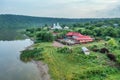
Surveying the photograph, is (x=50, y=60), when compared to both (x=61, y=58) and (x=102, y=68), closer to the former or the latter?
(x=61, y=58)

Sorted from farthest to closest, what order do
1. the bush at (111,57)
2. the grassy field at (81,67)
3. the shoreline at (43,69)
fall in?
the bush at (111,57) → the shoreline at (43,69) → the grassy field at (81,67)

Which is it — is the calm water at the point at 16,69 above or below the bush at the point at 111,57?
below

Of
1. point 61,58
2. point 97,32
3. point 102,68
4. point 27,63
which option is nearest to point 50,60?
point 61,58

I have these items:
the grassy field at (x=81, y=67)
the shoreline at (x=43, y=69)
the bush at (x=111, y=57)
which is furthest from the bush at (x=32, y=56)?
the bush at (x=111, y=57)

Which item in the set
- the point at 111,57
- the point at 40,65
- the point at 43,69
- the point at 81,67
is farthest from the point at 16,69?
the point at 111,57

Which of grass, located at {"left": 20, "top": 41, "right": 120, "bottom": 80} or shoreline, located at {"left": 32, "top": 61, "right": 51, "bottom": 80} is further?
shoreline, located at {"left": 32, "top": 61, "right": 51, "bottom": 80}

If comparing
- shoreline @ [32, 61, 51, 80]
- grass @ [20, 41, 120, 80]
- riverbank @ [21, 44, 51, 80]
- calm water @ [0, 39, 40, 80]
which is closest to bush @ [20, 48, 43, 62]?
riverbank @ [21, 44, 51, 80]

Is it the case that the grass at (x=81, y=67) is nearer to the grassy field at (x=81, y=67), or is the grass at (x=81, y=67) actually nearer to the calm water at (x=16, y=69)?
the grassy field at (x=81, y=67)

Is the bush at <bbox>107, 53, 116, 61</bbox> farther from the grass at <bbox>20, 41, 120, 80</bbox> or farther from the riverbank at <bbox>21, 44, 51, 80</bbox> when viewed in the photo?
the riverbank at <bbox>21, 44, 51, 80</bbox>

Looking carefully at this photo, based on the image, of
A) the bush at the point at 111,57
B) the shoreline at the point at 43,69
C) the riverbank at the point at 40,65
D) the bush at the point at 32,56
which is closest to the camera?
the shoreline at the point at 43,69
